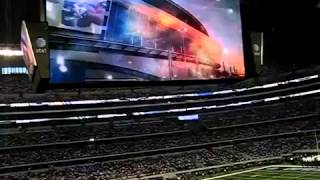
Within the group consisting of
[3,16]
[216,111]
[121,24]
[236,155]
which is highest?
[3,16]

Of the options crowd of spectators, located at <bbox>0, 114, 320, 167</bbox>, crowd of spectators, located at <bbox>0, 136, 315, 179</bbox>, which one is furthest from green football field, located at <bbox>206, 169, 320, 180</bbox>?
crowd of spectators, located at <bbox>0, 114, 320, 167</bbox>

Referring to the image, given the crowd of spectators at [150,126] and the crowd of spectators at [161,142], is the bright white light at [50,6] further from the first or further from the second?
the crowd of spectators at [150,126]

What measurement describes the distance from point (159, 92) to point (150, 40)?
1072 inches

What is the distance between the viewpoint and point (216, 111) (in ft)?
126

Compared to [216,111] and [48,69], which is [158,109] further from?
[48,69]

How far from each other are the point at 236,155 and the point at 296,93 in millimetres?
11807

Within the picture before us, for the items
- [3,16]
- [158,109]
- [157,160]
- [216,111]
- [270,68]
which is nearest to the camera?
[3,16]

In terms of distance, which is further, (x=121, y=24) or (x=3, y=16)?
Answer: (x=3, y=16)

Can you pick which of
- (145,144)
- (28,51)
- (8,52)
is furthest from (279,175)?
(28,51)

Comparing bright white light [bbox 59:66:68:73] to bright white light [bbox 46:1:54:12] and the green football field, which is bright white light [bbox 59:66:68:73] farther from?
the green football field

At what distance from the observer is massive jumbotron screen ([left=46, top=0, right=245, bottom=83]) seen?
23.7 feet

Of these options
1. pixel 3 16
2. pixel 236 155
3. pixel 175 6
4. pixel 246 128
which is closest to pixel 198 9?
pixel 175 6

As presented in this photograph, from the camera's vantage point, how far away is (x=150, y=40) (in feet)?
25.0

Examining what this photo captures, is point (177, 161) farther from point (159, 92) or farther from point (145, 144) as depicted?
point (159, 92)
